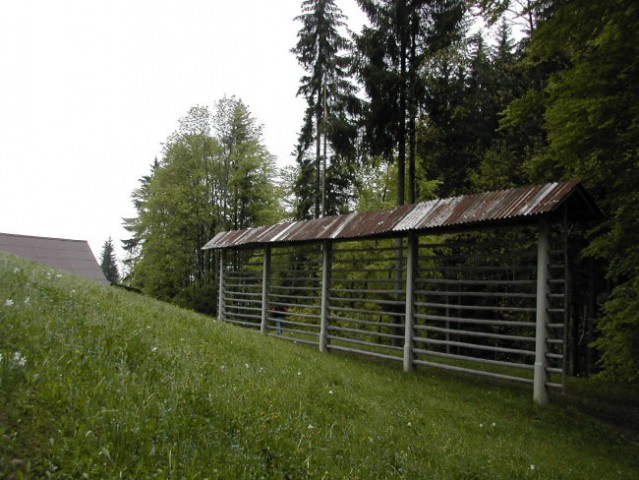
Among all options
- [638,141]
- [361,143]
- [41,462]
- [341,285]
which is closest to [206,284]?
[341,285]

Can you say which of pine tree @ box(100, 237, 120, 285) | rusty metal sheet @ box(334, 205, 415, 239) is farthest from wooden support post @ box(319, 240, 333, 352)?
pine tree @ box(100, 237, 120, 285)

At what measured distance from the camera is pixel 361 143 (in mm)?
17500

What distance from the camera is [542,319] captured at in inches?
301

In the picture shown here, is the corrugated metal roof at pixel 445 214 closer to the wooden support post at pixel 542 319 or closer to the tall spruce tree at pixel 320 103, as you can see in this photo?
the wooden support post at pixel 542 319

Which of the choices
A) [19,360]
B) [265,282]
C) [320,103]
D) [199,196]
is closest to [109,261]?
[199,196]

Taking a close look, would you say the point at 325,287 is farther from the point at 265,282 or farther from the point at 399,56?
the point at 399,56

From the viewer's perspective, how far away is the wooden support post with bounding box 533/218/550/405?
766 cm

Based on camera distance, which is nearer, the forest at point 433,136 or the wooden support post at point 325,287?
the forest at point 433,136

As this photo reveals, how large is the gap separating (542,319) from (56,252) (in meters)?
21.6

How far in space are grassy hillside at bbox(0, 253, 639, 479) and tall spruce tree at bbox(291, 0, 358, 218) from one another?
15.0 meters

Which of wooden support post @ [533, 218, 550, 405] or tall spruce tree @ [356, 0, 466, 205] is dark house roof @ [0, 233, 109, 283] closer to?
tall spruce tree @ [356, 0, 466, 205]

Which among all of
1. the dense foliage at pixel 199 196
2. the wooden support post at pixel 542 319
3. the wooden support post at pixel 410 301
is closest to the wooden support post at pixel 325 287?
the wooden support post at pixel 410 301

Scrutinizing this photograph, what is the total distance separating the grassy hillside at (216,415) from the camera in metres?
2.78

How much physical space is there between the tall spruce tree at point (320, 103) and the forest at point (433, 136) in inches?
2.9
